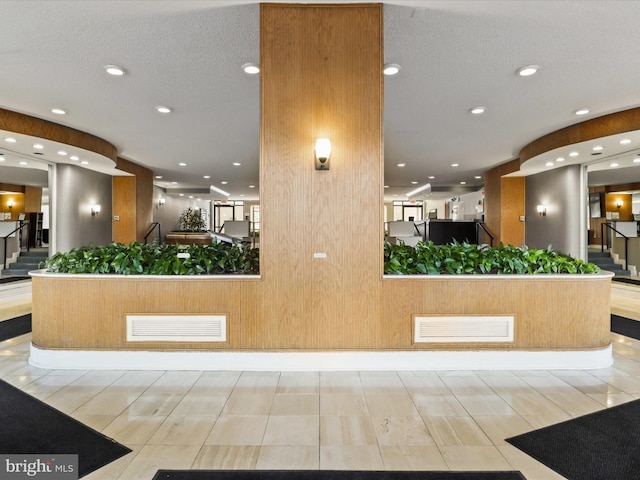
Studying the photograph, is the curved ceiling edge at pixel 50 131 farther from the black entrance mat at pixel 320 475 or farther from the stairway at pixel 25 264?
the black entrance mat at pixel 320 475

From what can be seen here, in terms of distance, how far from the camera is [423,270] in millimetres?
3275

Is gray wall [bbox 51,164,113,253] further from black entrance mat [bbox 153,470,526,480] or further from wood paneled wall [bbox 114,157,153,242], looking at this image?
black entrance mat [bbox 153,470,526,480]

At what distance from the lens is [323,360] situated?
3107mm

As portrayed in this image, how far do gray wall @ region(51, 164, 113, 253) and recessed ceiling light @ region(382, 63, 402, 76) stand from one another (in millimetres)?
8150

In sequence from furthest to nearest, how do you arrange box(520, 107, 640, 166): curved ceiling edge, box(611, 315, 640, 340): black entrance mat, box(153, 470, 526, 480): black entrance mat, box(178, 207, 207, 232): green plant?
box(178, 207, 207, 232): green plant < box(520, 107, 640, 166): curved ceiling edge < box(611, 315, 640, 340): black entrance mat < box(153, 470, 526, 480): black entrance mat

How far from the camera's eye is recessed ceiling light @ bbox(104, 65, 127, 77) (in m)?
4.20

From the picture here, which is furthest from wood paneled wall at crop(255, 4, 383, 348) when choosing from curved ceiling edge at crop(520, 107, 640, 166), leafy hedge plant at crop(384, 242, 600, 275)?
curved ceiling edge at crop(520, 107, 640, 166)

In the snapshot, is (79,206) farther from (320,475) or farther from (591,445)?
(591,445)

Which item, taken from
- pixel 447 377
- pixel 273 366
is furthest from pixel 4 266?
pixel 447 377

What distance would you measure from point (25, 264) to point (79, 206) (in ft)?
7.24

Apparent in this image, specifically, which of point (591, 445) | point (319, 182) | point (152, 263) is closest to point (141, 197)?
point (152, 263)

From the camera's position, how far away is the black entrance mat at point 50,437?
6.44 feet

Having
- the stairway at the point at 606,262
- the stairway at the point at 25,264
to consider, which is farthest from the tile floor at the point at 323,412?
the stairway at the point at 606,262

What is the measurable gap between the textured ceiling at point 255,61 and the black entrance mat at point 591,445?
324 centimetres
